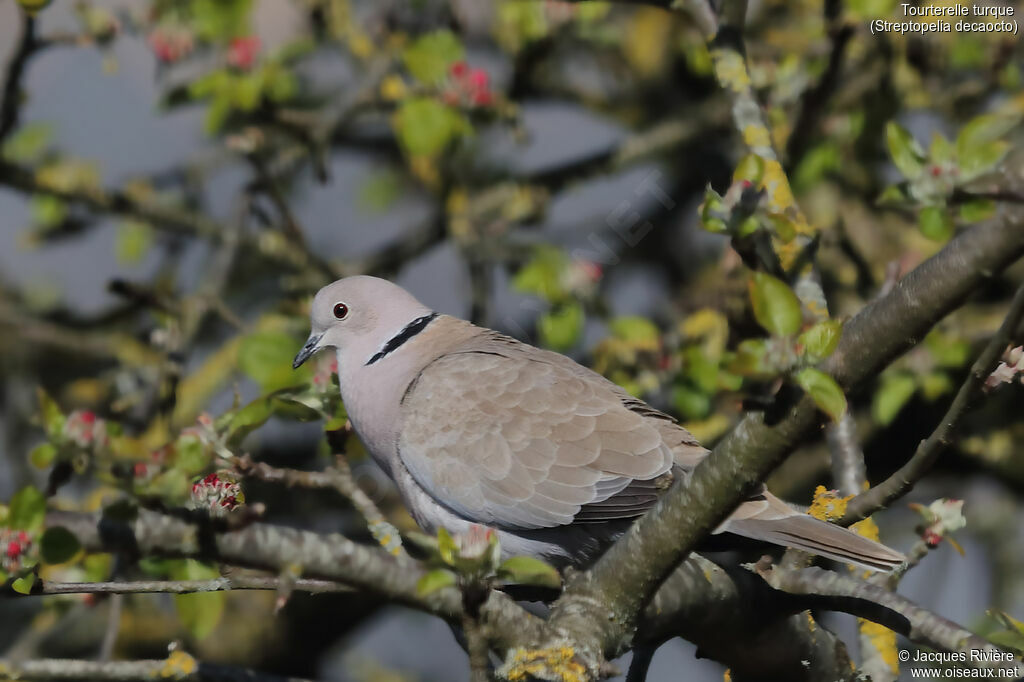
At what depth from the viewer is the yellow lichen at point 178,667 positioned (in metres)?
1.68

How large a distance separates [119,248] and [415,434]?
2.59 m

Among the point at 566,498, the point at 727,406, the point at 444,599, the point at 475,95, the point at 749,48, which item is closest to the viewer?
the point at 444,599

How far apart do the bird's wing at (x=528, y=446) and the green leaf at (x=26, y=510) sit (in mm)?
1415

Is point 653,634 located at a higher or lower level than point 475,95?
lower

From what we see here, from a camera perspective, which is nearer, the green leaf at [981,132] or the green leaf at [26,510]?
the green leaf at [26,510]

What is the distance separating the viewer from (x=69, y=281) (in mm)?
5852

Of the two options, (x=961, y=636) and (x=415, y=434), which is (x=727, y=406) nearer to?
(x=415, y=434)

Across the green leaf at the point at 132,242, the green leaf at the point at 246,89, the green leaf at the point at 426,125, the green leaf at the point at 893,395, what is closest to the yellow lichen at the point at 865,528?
the green leaf at the point at 893,395

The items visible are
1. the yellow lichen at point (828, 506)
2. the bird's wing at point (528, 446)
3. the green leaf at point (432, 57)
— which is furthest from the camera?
the green leaf at point (432, 57)

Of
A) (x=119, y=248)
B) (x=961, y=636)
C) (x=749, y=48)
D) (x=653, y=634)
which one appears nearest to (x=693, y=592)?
(x=653, y=634)

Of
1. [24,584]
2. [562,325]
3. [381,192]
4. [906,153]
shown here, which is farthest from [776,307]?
[381,192]

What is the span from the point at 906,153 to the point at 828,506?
36.1 inches

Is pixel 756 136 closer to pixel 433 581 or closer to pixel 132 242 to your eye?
pixel 433 581

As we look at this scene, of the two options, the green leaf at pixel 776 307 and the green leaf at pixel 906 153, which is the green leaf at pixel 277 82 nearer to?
the green leaf at pixel 906 153
